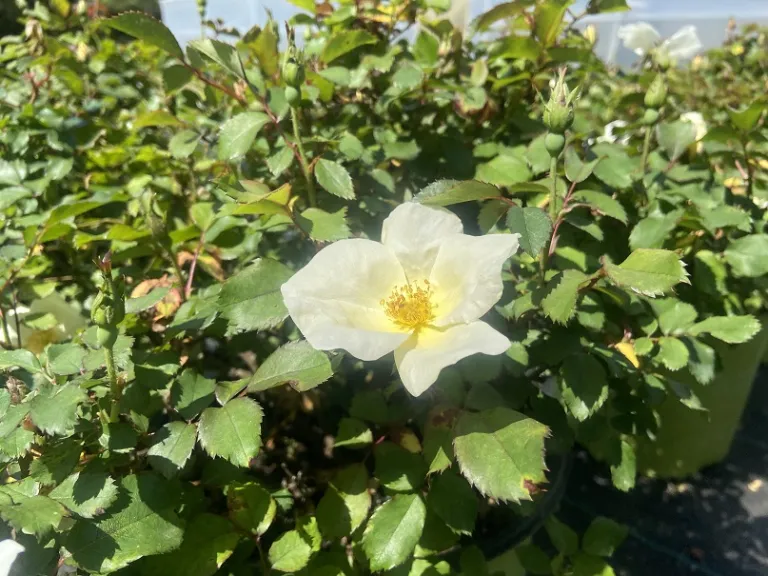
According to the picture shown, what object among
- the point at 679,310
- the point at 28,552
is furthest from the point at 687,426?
the point at 28,552

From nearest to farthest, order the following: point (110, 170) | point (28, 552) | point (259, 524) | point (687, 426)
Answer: point (28, 552), point (259, 524), point (110, 170), point (687, 426)

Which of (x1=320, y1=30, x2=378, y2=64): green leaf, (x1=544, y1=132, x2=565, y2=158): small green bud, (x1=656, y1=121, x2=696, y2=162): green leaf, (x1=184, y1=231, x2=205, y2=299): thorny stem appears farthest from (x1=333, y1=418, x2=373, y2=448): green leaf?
(x1=656, y1=121, x2=696, y2=162): green leaf

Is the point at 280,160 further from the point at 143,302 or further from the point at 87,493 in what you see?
the point at 87,493

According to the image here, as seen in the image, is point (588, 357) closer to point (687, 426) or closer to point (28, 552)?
point (28, 552)

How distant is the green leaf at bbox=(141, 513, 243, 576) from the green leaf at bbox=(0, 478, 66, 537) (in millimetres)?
118

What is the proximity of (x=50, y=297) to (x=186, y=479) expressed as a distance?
1.16 feet

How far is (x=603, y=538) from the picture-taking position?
0.71 metres

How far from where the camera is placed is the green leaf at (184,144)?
28.6 inches

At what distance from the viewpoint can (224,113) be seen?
830 mm

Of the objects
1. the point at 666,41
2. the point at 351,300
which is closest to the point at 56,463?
the point at 351,300

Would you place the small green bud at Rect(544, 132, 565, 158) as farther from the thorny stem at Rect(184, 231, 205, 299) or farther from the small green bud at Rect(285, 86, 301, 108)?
the thorny stem at Rect(184, 231, 205, 299)

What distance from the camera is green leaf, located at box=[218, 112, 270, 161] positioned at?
1.91 feet

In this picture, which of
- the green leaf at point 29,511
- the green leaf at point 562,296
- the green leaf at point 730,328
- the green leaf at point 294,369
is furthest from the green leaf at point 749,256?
the green leaf at point 29,511

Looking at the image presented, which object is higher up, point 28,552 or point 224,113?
point 224,113
